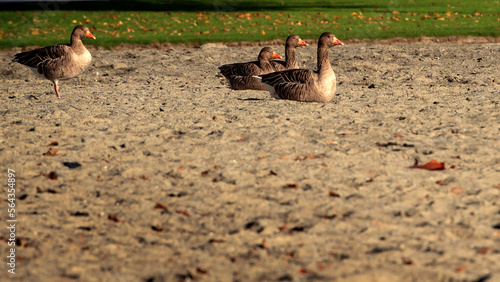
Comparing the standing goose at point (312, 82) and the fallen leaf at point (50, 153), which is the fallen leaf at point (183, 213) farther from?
the standing goose at point (312, 82)

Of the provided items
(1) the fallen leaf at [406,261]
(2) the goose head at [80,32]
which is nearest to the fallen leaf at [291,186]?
(1) the fallen leaf at [406,261]

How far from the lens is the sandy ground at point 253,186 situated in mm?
4039

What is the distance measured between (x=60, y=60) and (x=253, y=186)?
6044mm

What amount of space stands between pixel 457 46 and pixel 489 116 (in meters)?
7.71

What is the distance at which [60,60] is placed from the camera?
9867 mm

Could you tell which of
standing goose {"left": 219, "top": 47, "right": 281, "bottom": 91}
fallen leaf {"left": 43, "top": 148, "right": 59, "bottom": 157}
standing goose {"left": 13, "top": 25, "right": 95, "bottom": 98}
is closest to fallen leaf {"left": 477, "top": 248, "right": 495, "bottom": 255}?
fallen leaf {"left": 43, "top": 148, "right": 59, "bottom": 157}

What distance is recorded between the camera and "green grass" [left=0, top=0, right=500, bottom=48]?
17.1 metres

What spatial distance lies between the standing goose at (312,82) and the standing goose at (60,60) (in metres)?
3.83

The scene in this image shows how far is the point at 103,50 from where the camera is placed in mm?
15469

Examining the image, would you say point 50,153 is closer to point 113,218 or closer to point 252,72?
point 113,218

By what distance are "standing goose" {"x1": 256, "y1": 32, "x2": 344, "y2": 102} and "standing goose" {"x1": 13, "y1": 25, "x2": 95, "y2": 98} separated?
3828mm

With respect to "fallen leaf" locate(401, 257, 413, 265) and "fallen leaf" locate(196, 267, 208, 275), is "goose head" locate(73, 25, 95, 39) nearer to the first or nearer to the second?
"fallen leaf" locate(196, 267, 208, 275)

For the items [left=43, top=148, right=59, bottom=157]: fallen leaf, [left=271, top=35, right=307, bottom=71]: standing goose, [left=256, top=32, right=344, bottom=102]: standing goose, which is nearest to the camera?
[left=43, top=148, right=59, bottom=157]: fallen leaf

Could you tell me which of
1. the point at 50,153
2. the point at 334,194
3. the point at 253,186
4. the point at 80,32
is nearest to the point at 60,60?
the point at 80,32
